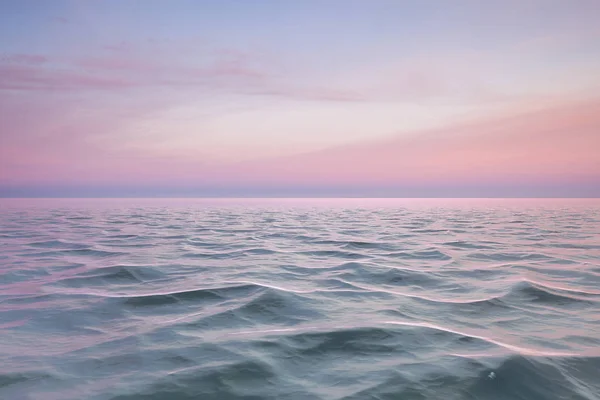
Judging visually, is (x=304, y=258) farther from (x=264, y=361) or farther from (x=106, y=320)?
(x=264, y=361)

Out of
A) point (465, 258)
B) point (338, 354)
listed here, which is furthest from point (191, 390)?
point (465, 258)

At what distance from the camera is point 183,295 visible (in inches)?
330

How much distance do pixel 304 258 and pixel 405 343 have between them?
8.05 metres

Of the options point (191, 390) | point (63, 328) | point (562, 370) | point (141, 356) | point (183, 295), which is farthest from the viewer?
point (183, 295)

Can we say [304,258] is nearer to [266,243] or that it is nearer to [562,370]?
[266,243]

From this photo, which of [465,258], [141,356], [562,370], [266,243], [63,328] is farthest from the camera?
[266,243]

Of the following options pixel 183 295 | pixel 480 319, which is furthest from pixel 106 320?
pixel 480 319

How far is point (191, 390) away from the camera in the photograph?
4211 millimetres

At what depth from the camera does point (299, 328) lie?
623cm

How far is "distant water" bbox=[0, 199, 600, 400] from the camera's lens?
4.38 m

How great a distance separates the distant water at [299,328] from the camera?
14.4 ft

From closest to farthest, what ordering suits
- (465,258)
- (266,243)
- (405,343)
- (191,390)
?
(191,390) < (405,343) < (465,258) < (266,243)

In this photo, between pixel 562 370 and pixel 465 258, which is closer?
pixel 562 370

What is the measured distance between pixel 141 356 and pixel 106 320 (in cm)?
200
